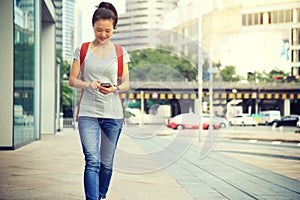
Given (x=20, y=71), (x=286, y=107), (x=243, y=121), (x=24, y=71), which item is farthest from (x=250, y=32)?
(x=20, y=71)

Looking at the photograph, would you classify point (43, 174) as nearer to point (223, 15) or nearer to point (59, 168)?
point (59, 168)

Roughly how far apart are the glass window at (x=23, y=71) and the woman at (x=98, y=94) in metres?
11.6

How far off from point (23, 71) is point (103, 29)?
526 inches

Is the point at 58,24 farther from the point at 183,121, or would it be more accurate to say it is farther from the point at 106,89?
the point at 106,89

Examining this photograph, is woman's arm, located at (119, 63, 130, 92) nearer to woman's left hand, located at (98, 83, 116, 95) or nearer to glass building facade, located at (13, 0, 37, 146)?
woman's left hand, located at (98, 83, 116, 95)

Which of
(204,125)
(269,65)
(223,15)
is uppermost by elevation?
(223,15)

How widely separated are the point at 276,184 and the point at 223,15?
81.0 metres

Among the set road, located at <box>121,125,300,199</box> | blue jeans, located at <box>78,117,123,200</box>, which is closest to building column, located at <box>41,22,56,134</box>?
road, located at <box>121,125,300,199</box>

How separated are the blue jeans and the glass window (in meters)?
11.5

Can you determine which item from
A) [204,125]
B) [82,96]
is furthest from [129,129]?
[204,125]

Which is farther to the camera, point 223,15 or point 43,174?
point 223,15

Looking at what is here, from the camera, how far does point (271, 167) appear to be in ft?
38.8

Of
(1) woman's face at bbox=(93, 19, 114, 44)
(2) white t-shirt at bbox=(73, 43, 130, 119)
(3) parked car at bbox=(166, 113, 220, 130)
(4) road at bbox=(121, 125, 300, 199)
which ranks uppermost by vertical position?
(1) woman's face at bbox=(93, 19, 114, 44)

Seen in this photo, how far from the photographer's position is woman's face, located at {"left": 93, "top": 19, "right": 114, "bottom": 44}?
5223 millimetres
